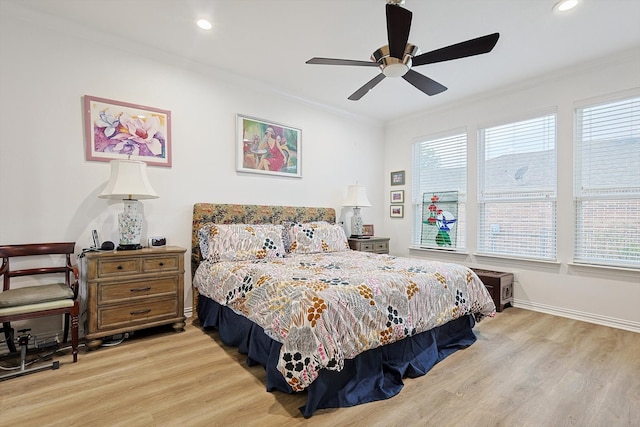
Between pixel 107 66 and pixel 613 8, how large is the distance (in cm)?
446

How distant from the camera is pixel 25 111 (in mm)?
2654

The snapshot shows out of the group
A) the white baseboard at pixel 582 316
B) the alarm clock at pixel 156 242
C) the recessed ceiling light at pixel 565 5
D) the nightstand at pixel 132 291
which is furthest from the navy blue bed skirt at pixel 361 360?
the recessed ceiling light at pixel 565 5

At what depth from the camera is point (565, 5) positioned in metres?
2.49

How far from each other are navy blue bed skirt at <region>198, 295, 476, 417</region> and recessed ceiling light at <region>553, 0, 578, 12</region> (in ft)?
8.78

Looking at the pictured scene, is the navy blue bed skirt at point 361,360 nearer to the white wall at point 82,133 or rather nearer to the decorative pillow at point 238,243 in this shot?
the decorative pillow at point 238,243

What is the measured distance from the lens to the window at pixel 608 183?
3.22m

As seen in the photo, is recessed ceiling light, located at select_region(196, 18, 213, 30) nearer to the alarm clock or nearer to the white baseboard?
the alarm clock

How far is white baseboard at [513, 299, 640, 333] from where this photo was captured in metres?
3.19

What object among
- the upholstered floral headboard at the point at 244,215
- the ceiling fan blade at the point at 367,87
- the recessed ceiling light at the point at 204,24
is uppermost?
the recessed ceiling light at the point at 204,24

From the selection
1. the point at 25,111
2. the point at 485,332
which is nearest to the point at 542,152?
the point at 485,332

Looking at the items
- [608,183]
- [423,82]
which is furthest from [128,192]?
[608,183]

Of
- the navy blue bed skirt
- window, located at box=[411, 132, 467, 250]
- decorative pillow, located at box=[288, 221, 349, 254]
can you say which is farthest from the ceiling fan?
window, located at box=[411, 132, 467, 250]

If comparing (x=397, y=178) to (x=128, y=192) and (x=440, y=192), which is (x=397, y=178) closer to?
(x=440, y=192)

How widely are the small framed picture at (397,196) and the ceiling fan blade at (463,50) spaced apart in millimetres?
3105
